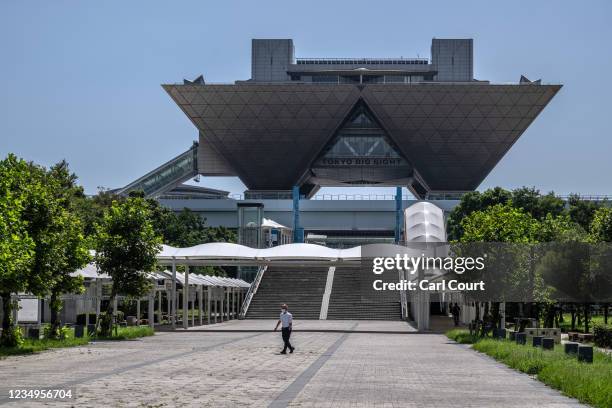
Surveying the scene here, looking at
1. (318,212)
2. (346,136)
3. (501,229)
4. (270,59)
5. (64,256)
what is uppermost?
(270,59)

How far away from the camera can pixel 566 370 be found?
18.4 meters

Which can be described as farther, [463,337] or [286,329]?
[463,337]

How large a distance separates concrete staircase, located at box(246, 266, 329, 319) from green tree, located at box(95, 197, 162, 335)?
22.6 m

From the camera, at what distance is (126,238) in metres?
36.9

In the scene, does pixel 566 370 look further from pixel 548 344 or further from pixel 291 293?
pixel 291 293

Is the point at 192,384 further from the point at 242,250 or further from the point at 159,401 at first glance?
the point at 242,250

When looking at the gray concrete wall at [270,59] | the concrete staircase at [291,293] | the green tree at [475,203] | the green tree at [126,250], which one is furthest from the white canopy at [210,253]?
the gray concrete wall at [270,59]

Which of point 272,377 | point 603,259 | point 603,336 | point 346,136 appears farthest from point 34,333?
point 346,136

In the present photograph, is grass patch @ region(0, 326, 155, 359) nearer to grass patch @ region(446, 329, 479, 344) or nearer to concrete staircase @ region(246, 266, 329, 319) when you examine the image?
grass patch @ region(446, 329, 479, 344)

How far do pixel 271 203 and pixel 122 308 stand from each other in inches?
2152

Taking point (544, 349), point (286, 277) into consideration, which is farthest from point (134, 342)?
point (286, 277)

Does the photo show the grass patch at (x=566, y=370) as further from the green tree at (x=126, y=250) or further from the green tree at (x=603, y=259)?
the green tree at (x=126, y=250)

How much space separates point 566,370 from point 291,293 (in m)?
44.6

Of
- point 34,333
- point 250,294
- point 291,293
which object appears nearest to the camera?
point 34,333
